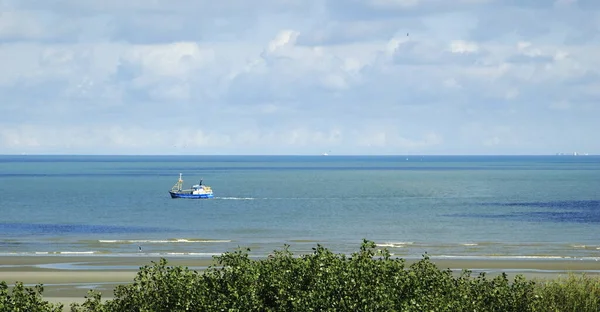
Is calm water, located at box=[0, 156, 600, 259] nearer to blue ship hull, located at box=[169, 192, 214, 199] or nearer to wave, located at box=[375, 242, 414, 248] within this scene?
wave, located at box=[375, 242, 414, 248]

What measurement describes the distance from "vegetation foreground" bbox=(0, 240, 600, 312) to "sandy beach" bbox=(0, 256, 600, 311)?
18.8m

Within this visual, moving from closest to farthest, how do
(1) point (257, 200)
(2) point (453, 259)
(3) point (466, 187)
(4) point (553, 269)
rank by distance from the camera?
1. (4) point (553, 269)
2. (2) point (453, 259)
3. (1) point (257, 200)
4. (3) point (466, 187)

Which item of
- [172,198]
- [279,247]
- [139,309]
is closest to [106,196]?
[172,198]

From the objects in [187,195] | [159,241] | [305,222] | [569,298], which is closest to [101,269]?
[159,241]

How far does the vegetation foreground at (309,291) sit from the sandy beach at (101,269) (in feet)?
61.5

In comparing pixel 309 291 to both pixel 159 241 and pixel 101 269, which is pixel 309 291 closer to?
pixel 101 269

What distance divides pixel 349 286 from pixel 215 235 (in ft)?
194

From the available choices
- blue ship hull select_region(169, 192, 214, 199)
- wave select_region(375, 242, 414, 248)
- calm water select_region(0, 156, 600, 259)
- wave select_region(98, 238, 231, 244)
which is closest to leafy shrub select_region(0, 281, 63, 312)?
calm water select_region(0, 156, 600, 259)

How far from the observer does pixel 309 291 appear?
85.9 ft

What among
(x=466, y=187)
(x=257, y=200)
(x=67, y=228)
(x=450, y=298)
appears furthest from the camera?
(x=466, y=187)

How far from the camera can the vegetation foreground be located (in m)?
25.5

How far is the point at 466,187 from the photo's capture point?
588 feet

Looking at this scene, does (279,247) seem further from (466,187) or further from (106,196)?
(466,187)

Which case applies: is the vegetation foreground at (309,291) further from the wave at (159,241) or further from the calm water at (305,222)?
the wave at (159,241)
